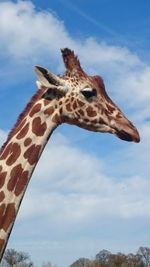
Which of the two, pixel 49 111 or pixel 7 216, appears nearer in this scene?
pixel 7 216

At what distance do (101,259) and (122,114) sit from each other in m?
79.4

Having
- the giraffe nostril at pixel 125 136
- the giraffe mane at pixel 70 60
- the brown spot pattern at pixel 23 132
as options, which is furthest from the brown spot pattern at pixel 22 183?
the giraffe mane at pixel 70 60

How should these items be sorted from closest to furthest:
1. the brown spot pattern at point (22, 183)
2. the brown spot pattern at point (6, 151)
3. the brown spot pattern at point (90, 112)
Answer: the brown spot pattern at point (22, 183) → the brown spot pattern at point (6, 151) → the brown spot pattern at point (90, 112)

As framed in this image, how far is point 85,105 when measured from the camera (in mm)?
10578

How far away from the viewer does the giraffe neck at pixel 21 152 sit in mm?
9219

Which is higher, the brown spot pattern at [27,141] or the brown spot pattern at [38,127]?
the brown spot pattern at [38,127]

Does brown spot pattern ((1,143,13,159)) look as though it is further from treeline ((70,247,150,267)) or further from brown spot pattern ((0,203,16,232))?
treeline ((70,247,150,267))

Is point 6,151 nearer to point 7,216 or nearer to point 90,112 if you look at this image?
point 7,216

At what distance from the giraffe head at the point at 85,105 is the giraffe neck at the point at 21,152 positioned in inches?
8.4


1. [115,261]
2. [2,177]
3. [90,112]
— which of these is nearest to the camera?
[2,177]

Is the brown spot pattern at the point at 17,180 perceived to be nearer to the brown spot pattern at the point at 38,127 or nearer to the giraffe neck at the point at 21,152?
the giraffe neck at the point at 21,152

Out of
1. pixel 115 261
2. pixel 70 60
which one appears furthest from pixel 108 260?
pixel 70 60

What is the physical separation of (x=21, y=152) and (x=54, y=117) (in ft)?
3.05

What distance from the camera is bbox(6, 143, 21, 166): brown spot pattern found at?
981cm
